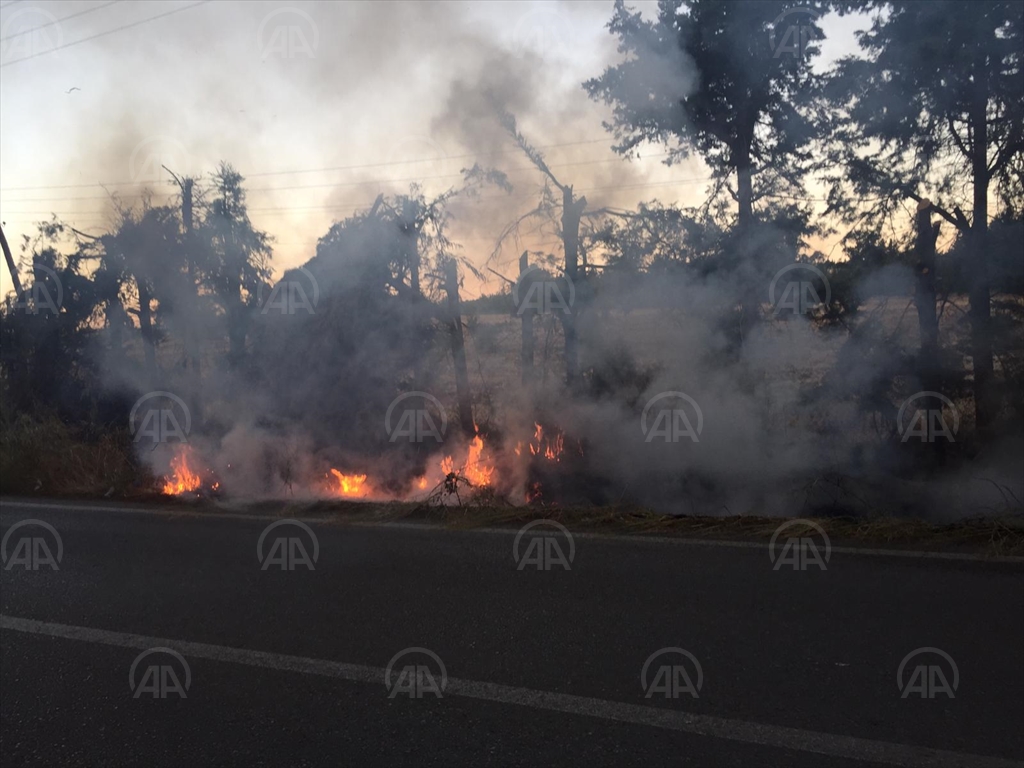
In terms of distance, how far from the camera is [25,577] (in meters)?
5.48

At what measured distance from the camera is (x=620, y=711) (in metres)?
3.12

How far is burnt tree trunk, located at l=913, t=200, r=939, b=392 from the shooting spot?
24.4 ft

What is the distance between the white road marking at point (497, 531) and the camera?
467cm

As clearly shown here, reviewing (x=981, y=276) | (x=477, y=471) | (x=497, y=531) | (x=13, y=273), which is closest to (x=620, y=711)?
(x=497, y=531)

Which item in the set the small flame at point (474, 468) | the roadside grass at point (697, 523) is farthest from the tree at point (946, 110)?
the small flame at point (474, 468)

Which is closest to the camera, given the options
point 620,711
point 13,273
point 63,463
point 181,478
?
point 620,711

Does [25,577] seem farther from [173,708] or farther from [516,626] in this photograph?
[516,626]

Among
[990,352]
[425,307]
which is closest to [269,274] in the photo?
[425,307]

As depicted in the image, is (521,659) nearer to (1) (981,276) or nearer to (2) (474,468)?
(2) (474,468)

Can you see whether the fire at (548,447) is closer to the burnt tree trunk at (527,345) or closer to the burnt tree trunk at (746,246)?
the burnt tree trunk at (527,345)

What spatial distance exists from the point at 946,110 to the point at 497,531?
6.22 m

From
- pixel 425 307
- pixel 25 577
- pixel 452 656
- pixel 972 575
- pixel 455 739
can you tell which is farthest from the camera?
pixel 425 307

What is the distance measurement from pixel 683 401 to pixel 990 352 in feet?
9.62

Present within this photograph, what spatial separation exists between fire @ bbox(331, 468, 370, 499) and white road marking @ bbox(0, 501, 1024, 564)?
122 cm
